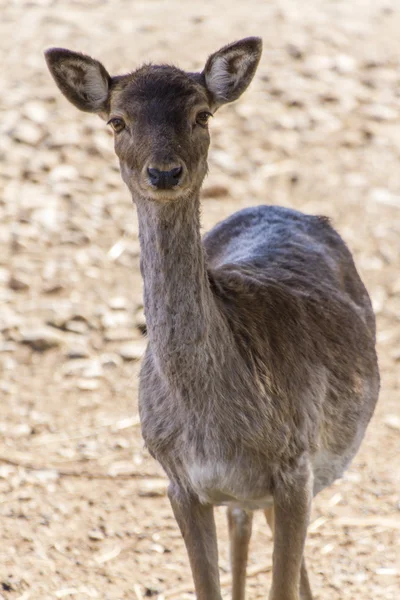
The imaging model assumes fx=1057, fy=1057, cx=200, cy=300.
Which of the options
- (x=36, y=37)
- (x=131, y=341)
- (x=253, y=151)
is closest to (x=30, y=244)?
(x=131, y=341)

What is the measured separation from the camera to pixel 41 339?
951 cm

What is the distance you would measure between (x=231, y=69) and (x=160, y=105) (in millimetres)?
784

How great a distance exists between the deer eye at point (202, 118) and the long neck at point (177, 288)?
1.20 feet

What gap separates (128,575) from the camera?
6.74 metres

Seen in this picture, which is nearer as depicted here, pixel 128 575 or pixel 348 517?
pixel 128 575

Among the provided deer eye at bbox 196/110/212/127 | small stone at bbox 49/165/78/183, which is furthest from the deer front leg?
small stone at bbox 49/165/78/183

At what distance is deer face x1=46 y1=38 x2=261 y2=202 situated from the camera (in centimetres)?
466

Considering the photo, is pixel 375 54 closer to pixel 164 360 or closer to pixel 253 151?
pixel 253 151

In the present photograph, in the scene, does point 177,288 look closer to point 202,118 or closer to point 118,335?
point 202,118

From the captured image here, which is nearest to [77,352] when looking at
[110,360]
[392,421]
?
[110,360]

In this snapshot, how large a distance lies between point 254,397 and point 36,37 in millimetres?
9984

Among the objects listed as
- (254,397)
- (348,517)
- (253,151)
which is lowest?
(348,517)

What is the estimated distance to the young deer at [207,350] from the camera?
4.87m

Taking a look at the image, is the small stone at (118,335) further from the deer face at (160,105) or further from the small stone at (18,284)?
the deer face at (160,105)
